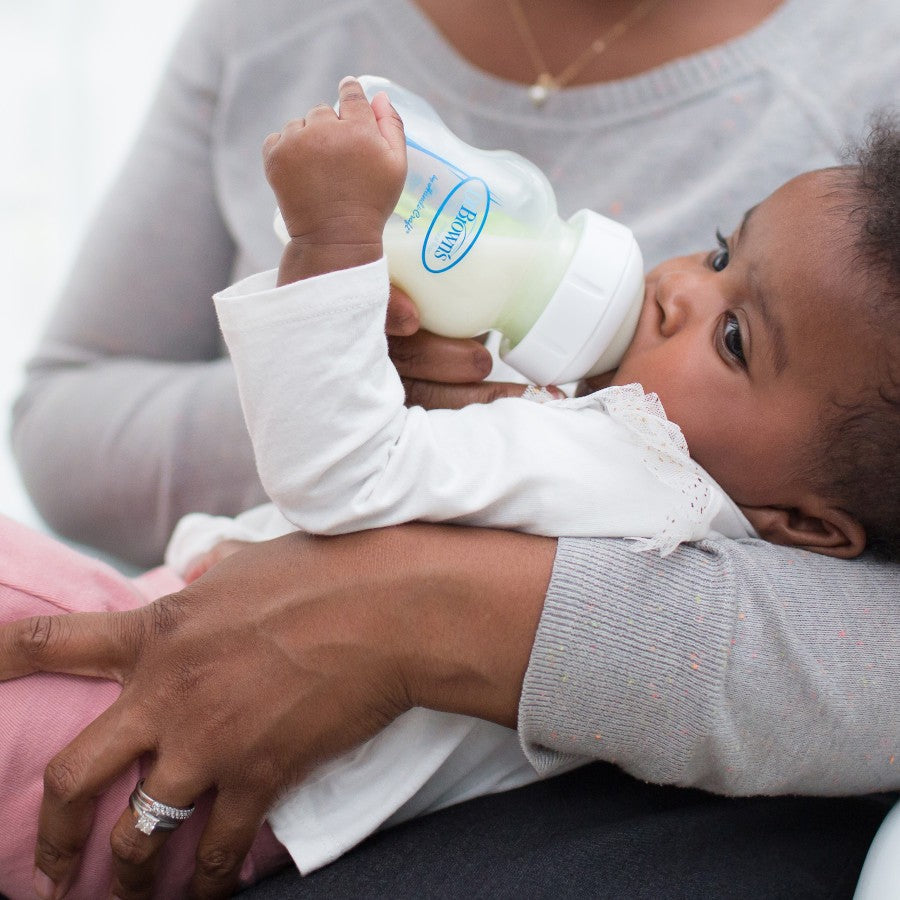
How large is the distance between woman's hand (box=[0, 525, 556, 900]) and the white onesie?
39 millimetres

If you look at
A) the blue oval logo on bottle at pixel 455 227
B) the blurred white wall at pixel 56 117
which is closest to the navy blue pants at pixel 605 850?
the blue oval logo on bottle at pixel 455 227

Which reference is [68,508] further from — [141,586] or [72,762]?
[72,762]

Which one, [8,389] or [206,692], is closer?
[206,692]

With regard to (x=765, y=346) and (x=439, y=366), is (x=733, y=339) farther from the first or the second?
(x=439, y=366)

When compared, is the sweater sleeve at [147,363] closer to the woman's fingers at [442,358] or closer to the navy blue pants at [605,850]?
the woman's fingers at [442,358]

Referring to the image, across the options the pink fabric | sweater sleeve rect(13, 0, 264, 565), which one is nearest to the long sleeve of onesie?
the pink fabric

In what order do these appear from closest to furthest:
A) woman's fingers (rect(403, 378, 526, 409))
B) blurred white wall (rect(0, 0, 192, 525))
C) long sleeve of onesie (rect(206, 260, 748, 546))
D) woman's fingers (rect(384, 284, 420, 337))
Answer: long sleeve of onesie (rect(206, 260, 748, 546)) < woman's fingers (rect(384, 284, 420, 337)) < woman's fingers (rect(403, 378, 526, 409)) < blurred white wall (rect(0, 0, 192, 525))

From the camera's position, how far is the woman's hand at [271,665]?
2.40 ft

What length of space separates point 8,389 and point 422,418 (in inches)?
65.6

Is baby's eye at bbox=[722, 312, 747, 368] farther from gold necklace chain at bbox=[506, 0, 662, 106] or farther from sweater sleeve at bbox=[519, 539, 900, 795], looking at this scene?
gold necklace chain at bbox=[506, 0, 662, 106]

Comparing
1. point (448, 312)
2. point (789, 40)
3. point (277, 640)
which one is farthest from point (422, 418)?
point (789, 40)

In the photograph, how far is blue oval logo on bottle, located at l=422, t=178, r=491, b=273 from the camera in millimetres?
795

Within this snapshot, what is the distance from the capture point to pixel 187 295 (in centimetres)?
138

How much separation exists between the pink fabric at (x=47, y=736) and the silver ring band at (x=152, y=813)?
1.6 inches
